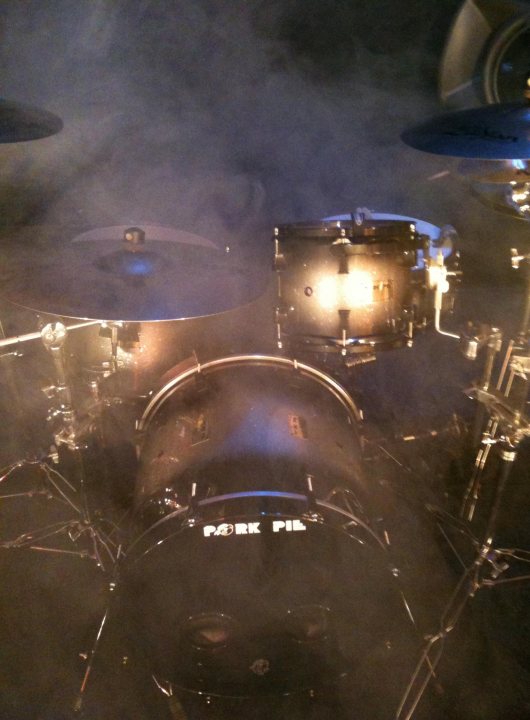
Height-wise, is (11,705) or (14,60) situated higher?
(14,60)

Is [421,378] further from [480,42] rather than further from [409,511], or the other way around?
[480,42]

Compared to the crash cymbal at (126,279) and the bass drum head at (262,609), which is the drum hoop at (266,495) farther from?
the crash cymbal at (126,279)

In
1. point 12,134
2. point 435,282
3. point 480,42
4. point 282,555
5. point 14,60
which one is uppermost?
point 480,42

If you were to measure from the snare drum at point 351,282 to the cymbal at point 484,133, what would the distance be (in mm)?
334

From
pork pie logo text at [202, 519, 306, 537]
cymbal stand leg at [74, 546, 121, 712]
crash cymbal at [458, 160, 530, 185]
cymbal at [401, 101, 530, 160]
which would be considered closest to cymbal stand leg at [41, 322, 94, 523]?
cymbal stand leg at [74, 546, 121, 712]

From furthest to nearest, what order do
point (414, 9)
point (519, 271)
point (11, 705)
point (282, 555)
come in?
point (519, 271) < point (414, 9) < point (11, 705) < point (282, 555)

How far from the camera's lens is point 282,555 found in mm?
1568

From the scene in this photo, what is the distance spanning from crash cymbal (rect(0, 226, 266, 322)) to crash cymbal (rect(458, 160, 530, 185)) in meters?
1.05

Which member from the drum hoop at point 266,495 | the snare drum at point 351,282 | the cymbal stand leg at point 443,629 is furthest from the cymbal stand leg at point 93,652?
the snare drum at point 351,282

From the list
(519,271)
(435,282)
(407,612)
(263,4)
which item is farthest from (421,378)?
(263,4)

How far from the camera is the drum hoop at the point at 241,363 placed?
189 cm

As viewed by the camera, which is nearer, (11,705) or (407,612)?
(407,612)

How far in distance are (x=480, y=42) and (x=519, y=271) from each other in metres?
1.28

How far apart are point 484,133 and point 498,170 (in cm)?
47
